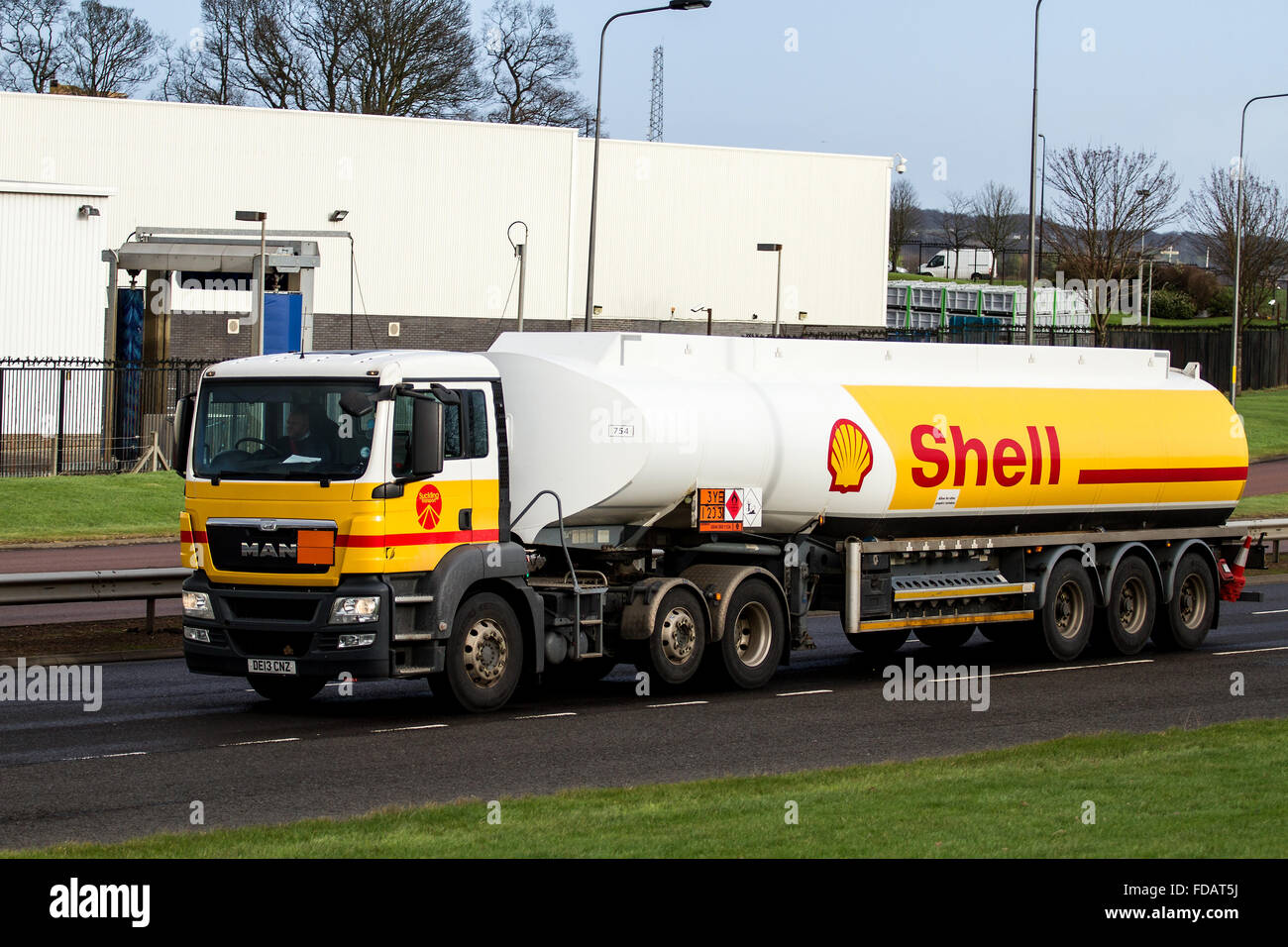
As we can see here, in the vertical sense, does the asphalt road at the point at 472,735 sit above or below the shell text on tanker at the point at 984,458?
below

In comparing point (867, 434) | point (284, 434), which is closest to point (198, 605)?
point (284, 434)

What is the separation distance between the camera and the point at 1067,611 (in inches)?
741

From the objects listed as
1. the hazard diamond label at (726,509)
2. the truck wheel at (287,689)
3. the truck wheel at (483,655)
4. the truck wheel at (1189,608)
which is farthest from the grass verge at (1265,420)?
the truck wheel at (287,689)

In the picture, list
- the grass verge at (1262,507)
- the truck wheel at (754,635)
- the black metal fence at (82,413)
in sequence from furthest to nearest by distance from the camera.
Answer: the grass verge at (1262,507), the black metal fence at (82,413), the truck wheel at (754,635)

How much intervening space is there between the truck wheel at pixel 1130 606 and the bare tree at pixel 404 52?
56010 mm

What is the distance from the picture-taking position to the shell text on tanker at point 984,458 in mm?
16984

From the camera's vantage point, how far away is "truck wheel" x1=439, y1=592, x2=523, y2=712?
13812 millimetres

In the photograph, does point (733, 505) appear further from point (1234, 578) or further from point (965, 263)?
point (965, 263)

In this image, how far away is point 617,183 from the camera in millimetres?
62250

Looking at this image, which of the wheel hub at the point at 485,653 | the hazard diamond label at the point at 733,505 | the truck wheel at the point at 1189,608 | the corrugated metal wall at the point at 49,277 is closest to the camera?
the wheel hub at the point at 485,653

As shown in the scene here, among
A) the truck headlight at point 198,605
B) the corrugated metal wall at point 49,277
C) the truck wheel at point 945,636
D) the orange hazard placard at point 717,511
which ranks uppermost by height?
the corrugated metal wall at point 49,277

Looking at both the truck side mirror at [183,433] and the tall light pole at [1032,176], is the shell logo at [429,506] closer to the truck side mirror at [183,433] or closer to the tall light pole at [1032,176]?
the truck side mirror at [183,433]
